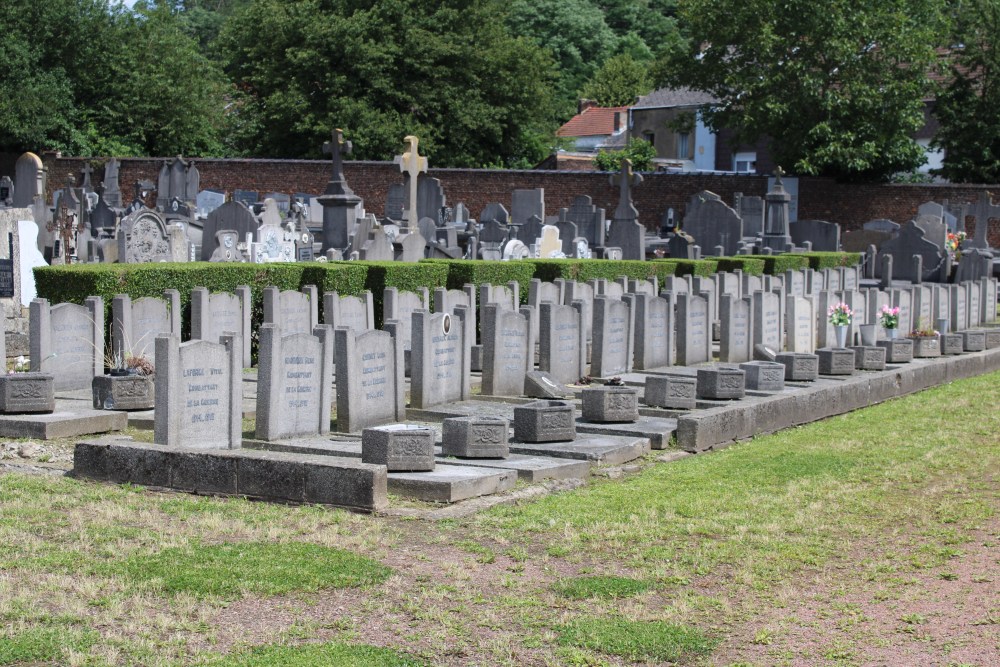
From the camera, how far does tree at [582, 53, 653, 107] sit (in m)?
69.4

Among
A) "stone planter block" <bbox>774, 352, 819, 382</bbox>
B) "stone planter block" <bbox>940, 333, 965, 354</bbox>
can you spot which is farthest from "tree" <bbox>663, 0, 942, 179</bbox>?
"stone planter block" <bbox>774, 352, 819, 382</bbox>

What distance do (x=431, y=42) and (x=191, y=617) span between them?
43138 mm

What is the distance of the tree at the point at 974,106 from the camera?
44.1 m

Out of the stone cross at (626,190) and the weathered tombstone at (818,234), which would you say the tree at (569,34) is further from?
the stone cross at (626,190)

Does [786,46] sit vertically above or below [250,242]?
above

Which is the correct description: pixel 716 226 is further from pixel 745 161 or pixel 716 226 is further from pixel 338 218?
pixel 745 161

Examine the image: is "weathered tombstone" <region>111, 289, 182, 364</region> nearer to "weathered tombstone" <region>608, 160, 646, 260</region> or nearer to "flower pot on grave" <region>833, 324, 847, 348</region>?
"flower pot on grave" <region>833, 324, 847, 348</region>

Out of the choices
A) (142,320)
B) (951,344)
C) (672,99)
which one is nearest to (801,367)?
(951,344)

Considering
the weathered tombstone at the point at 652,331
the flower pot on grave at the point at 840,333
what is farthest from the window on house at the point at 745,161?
the weathered tombstone at the point at 652,331

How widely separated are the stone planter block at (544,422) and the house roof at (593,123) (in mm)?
55272

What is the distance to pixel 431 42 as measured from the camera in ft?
157

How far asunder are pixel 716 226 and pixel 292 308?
64.3 ft

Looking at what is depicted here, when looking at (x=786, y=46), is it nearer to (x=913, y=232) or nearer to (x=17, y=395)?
(x=913, y=232)

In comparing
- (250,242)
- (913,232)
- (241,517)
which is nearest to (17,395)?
(241,517)
